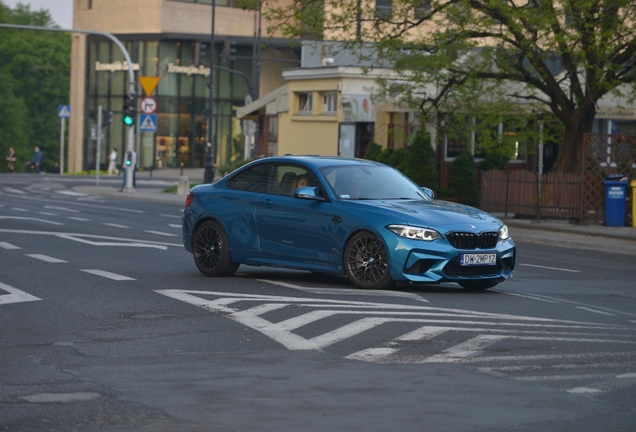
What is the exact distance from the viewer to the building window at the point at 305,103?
48.0 metres

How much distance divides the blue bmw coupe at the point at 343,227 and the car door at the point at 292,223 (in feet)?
0.04

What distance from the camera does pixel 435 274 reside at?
12.4 m

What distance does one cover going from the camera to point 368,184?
13.6 meters

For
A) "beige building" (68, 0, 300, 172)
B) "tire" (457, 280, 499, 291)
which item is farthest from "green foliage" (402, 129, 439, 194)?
"beige building" (68, 0, 300, 172)

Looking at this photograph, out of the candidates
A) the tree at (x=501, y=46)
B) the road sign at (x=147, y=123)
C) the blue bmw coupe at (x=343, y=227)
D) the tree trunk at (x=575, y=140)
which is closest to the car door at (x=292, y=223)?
the blue bmw coupe at (x=343, y=227)

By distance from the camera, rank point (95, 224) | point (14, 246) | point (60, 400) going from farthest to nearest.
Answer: point (95, 224)
point (14, 246)
point (60, 400)

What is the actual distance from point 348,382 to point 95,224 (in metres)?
19.3

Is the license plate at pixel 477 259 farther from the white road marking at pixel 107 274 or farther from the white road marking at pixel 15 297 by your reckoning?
the white road marking at pixel 15 297

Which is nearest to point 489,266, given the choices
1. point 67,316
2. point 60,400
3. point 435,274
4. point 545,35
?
point 435,274

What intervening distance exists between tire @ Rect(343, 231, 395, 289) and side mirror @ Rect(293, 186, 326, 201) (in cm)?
72

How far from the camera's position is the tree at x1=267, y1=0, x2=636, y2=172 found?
26156 millimetres

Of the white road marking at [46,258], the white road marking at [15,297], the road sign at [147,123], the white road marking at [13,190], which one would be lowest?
the white road marking at [13,190]

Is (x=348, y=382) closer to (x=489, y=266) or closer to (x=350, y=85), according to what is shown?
(x=489, y=266)

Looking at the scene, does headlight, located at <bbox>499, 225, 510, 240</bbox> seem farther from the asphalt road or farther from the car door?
the car door
